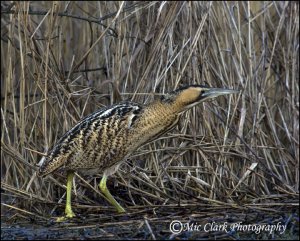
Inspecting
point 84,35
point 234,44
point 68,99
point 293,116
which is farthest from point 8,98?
point 293,116

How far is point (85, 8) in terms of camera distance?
8094 millimetres

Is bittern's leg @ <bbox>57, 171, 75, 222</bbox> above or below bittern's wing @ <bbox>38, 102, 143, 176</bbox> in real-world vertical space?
below

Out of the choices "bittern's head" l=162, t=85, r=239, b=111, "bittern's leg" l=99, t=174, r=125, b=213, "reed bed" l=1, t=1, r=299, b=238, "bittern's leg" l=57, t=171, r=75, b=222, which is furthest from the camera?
"reed bed" l=1, t=1, r=299, b=238

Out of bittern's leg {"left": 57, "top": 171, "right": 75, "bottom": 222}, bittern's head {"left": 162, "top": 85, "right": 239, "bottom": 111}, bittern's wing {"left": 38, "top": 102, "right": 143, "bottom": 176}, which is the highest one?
bittern's head {"left": 162, "top": 85, "right": 239, "bottom": 111}

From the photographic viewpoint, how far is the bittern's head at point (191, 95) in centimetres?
571

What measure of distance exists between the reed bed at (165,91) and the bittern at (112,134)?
1.78ft

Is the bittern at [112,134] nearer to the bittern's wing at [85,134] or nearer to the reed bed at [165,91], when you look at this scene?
the bittern's wing at [85,134]

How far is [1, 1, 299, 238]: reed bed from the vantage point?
256 inches

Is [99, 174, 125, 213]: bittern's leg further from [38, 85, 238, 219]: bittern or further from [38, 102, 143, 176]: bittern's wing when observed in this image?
[38, 102, 143, 176]: bittern's wing

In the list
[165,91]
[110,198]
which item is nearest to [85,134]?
[110,198]

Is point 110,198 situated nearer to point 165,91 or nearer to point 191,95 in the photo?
point 191,95

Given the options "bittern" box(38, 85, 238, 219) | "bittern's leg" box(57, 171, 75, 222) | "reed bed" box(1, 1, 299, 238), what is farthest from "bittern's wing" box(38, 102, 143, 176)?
"reed bed" box(1, 1, 299, 238)

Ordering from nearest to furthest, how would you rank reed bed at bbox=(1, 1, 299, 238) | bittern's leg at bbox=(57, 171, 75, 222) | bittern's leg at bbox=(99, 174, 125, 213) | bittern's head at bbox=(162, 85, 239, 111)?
1. bittern's head at bbox=(162, 85, 239, 111)
2. bittern's leg at bbox=(57, 171, 75, 222)
3. bittern's leg at bbox=(99, 174, 125, 213)
4. reed bed at bbox=(1, 1, 299, 238)

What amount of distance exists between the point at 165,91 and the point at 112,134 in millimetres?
1017
